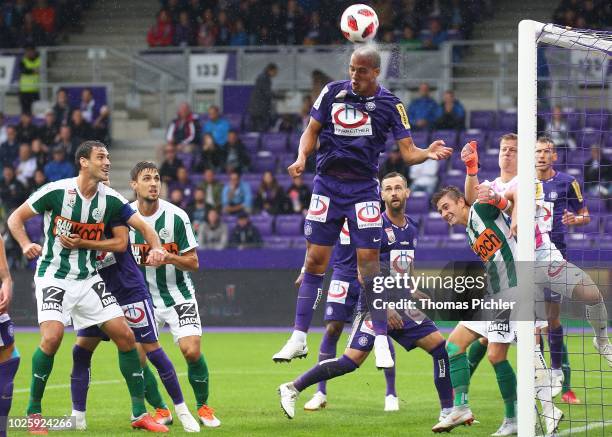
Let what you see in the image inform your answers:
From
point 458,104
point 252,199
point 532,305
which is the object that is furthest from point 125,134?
point 532,305

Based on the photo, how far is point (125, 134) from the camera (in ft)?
82.7

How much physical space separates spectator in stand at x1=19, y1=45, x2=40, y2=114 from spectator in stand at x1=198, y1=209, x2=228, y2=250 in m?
6.87

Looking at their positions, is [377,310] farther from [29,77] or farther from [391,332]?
[29,77]

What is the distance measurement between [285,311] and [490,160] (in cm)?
528

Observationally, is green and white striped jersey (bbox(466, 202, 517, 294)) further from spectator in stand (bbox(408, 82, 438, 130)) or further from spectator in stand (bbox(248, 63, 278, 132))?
spectator in stand (bbox(248, 63, 278, 132))

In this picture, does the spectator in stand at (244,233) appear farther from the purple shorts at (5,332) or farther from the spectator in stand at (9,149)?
the purple shorts at (5,332)

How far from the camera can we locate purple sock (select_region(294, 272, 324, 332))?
28.9 feet

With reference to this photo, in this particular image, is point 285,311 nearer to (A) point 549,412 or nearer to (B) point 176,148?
(B) point 176,148

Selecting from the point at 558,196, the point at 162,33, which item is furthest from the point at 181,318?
the point at 162,33

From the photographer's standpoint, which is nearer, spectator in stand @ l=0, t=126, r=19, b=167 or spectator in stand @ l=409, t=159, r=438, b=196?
spectator in stand @ l=409, t=159, r=438, b=196

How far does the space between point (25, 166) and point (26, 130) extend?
1054mm

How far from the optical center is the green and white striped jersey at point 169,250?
385 inches

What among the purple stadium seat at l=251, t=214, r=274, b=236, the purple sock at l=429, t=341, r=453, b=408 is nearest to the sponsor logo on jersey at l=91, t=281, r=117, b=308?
the purple sock at l=429, t=341, r=453, b=408

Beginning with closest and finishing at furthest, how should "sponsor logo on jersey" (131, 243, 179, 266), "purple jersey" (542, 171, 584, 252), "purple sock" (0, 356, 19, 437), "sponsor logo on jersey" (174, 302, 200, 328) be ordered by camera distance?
"purple sock" (0, 356, 19, 437) < "sponsor logo on jersey" (174, 302, 200, 328) < "sponsor logo on jersey" (131, 243, 179, 266) < "purple jersey" (542, 171, 584, 252)
